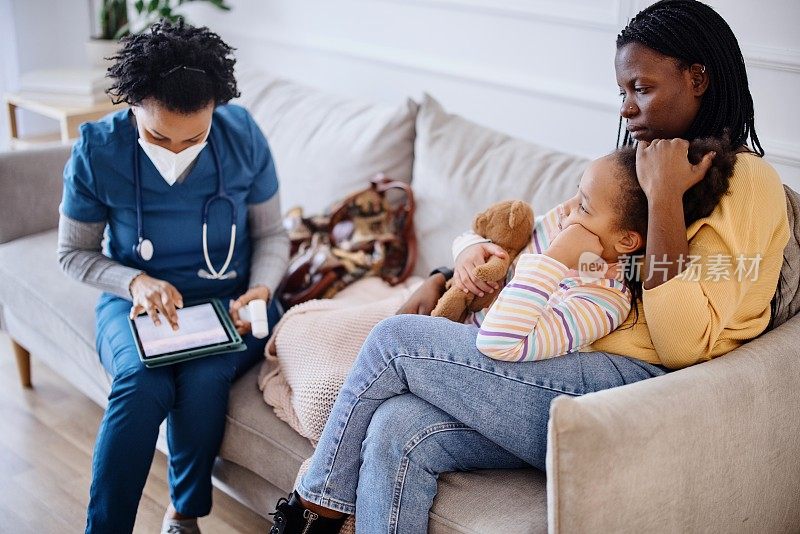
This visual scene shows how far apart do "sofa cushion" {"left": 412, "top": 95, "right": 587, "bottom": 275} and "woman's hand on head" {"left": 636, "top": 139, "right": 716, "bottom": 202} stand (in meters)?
0.58

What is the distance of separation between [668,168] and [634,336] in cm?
29

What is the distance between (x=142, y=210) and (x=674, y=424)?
1.20m

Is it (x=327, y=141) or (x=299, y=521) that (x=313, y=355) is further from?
(x=327, y=141)

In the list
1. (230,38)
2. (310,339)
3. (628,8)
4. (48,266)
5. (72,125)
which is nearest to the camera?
(310,339)

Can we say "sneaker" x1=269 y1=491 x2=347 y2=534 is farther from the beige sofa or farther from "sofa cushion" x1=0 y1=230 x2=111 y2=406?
"sofa cushion" x1=0 y1=230 x2=111 y2=406

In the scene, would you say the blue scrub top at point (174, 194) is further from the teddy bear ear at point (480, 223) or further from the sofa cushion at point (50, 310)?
the teddy bear ear at point (480, 223)

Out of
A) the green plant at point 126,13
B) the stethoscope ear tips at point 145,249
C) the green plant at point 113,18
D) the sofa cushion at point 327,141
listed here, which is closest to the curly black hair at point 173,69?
the stethoscope ear tips at point 145,249

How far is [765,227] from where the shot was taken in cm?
138

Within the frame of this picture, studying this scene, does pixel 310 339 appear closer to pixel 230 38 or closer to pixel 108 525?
pixel 108 525

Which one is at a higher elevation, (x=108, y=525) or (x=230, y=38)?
(x=230, y=38)

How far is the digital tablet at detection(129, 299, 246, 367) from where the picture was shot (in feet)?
5.78

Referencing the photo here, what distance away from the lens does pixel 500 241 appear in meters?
1.70

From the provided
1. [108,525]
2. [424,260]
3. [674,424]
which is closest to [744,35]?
[424,260]

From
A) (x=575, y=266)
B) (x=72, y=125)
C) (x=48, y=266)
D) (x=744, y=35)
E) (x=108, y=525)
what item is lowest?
(x=108, y=525)
